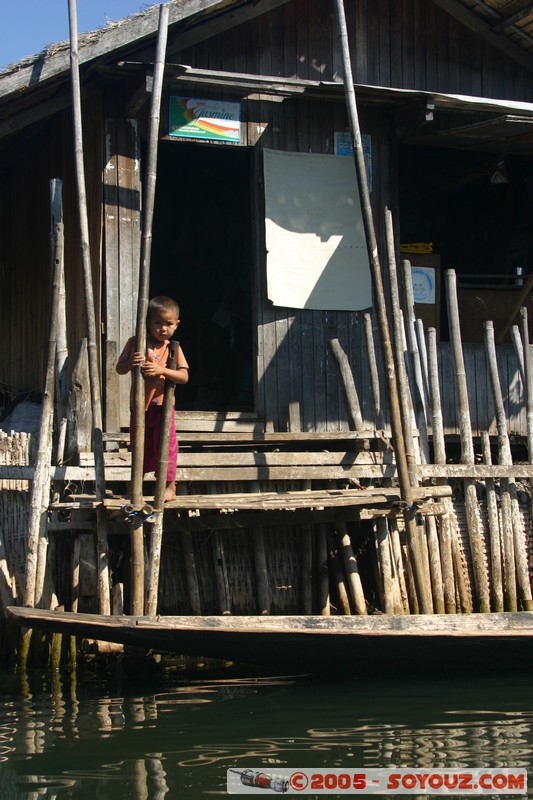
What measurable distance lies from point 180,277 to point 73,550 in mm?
5864

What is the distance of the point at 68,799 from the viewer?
16.9ft

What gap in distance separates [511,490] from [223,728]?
4157 mm

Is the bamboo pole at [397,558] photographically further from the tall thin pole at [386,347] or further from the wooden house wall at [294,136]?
the wooden house wall at [294,136]

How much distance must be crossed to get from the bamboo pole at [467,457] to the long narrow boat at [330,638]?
45.6 inches

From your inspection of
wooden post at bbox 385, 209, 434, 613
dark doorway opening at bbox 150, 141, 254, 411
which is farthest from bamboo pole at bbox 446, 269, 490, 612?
dark doorway opening at bbox 150, 141, 254, 411

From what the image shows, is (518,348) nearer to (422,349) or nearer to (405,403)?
(422,349)

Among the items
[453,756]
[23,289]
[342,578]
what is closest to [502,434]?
[342,578]

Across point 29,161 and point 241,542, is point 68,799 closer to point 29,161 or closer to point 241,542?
point 241,542

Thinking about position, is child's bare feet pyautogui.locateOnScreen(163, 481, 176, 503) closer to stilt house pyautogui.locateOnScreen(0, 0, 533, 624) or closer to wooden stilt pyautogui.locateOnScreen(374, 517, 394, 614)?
stilt house pyautogui.locateOnScreen(0, 0, 533, 624)

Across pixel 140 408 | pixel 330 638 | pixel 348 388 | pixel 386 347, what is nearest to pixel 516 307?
pixel 348 388

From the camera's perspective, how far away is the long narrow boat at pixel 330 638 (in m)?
7.00

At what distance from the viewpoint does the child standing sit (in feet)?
25.9

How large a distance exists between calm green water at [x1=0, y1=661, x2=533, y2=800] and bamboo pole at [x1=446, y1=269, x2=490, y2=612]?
1.27 m

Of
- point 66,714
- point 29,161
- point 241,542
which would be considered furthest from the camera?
point 29,161
